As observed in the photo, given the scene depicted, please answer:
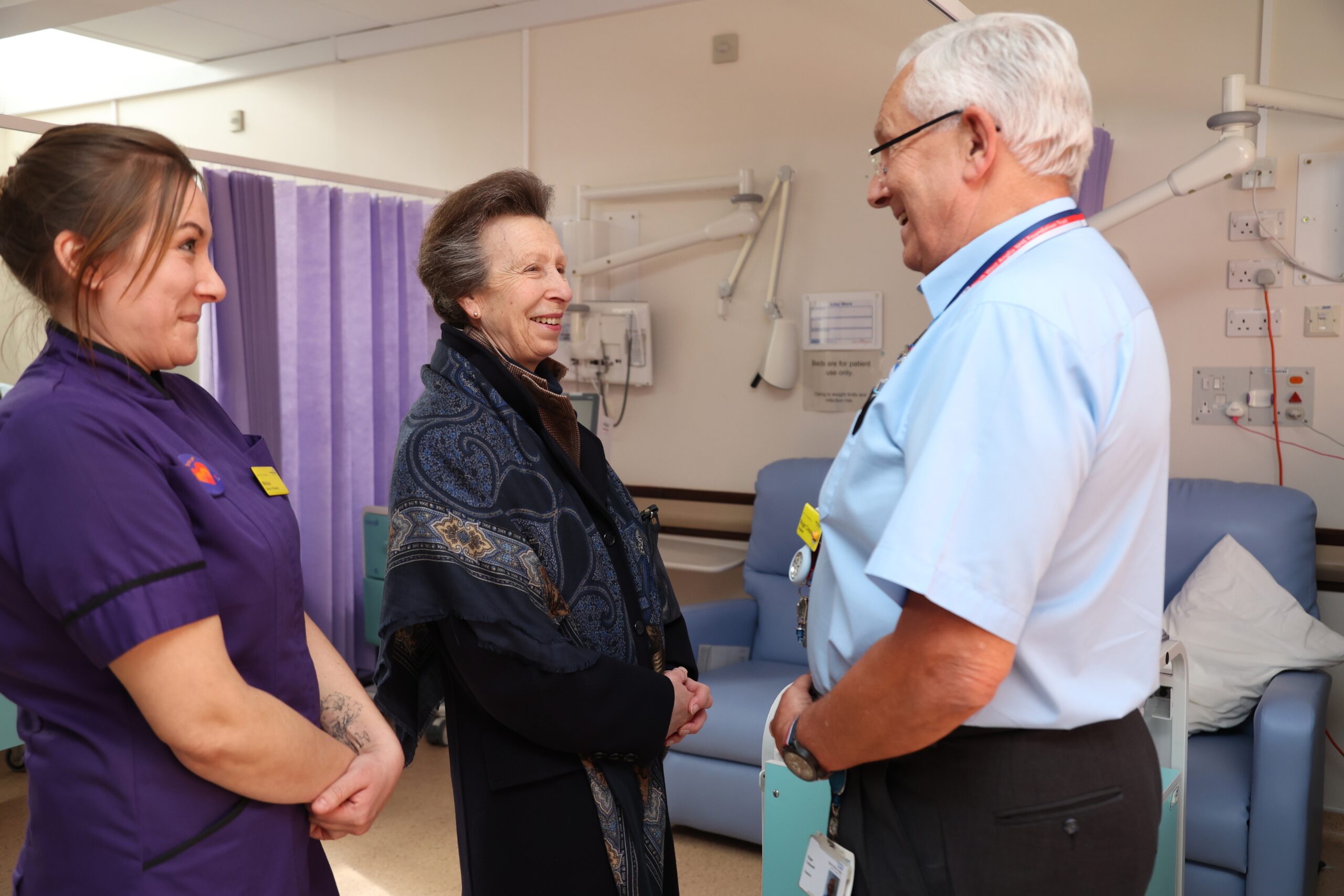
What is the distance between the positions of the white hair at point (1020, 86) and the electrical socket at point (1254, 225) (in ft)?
7.40

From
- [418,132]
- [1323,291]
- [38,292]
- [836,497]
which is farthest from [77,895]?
[418,132]

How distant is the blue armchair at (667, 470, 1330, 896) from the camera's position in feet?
6.88

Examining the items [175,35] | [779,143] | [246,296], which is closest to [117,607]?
[246,296]

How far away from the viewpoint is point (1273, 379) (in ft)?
9.46

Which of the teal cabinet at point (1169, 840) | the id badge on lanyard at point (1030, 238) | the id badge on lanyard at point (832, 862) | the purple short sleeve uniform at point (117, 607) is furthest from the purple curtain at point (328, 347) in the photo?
the id badge on lanyard at point (1030, 238)

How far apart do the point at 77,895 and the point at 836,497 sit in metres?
0.81

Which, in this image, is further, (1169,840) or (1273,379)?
(1273,379)

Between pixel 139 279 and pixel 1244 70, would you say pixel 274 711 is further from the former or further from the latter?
pixel 1244 70

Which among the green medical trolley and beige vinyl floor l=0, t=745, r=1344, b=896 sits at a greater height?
the green medical trolley

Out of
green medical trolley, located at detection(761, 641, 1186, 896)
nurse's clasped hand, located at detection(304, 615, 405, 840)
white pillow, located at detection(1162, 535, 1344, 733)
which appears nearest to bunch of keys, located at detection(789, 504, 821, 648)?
nurse's clasped hand, located at detection(304, 615, 405, 840)

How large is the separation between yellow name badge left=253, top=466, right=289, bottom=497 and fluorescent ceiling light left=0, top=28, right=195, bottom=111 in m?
4.75

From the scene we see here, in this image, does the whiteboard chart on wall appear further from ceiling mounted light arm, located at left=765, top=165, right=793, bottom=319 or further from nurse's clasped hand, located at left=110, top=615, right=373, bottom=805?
nurse's clasped hand, located at left=110, top=615, right=373, bottom=805

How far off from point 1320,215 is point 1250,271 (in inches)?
8.6

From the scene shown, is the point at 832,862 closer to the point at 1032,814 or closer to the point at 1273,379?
the point at 1032,814
